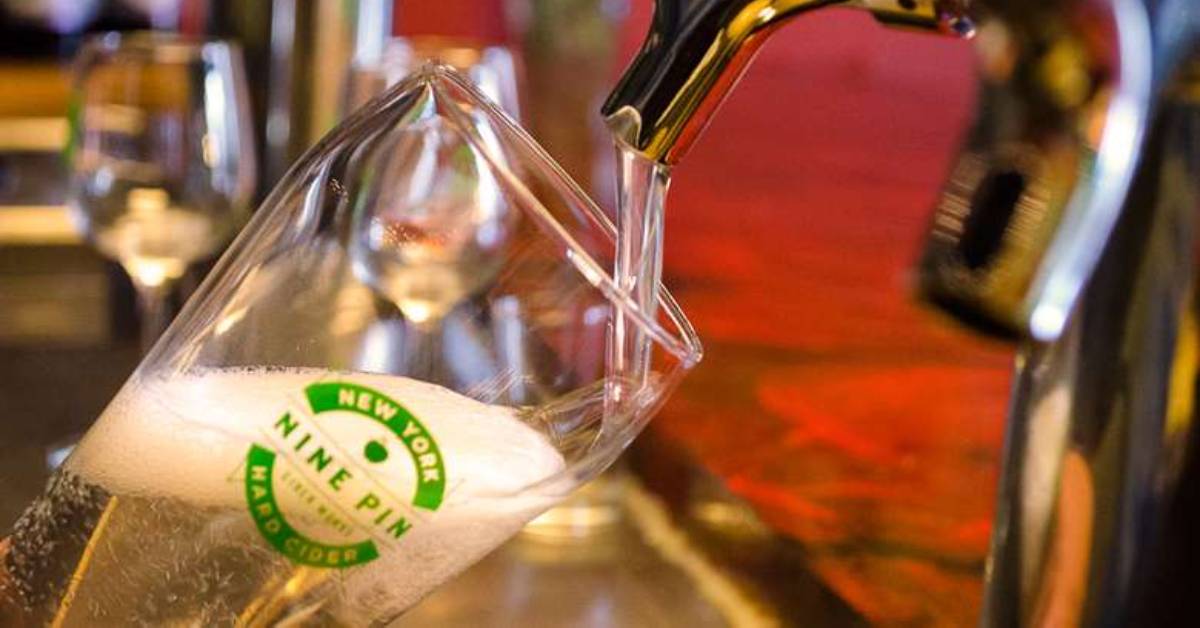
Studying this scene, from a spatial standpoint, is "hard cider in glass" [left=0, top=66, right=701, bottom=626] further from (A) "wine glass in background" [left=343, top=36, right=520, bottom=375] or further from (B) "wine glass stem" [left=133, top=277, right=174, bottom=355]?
(B) "wine glass stem" [left=133, top=277, right=174, bottom=355]

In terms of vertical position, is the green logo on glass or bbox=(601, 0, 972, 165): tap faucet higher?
bbox=(601, 0, 972, 165): tap faucet

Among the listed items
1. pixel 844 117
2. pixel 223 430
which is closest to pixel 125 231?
pixel 223 430

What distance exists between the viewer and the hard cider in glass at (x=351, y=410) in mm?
407

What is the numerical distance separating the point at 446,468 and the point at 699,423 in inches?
16.7

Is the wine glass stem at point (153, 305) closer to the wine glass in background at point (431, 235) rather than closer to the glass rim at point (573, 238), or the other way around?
the wine glass in background at point (431, 235)

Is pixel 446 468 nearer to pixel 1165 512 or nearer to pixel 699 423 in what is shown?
pixel 1165 512

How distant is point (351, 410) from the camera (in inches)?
16.0

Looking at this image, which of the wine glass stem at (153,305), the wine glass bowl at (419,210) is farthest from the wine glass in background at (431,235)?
the wine glass stem at (153,305)

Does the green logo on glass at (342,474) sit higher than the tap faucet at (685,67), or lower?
lower

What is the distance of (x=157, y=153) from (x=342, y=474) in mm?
603

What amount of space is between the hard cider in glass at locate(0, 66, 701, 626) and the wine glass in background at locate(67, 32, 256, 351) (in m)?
0.49

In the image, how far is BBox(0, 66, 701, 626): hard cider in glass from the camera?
407 mm

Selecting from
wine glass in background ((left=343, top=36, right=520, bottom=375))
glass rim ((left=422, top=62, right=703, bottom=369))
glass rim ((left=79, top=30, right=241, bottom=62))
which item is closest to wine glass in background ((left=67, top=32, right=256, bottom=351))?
glass rim ((left=79, top=30, right=241, bottom=62))

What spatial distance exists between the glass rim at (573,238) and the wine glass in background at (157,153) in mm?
492
